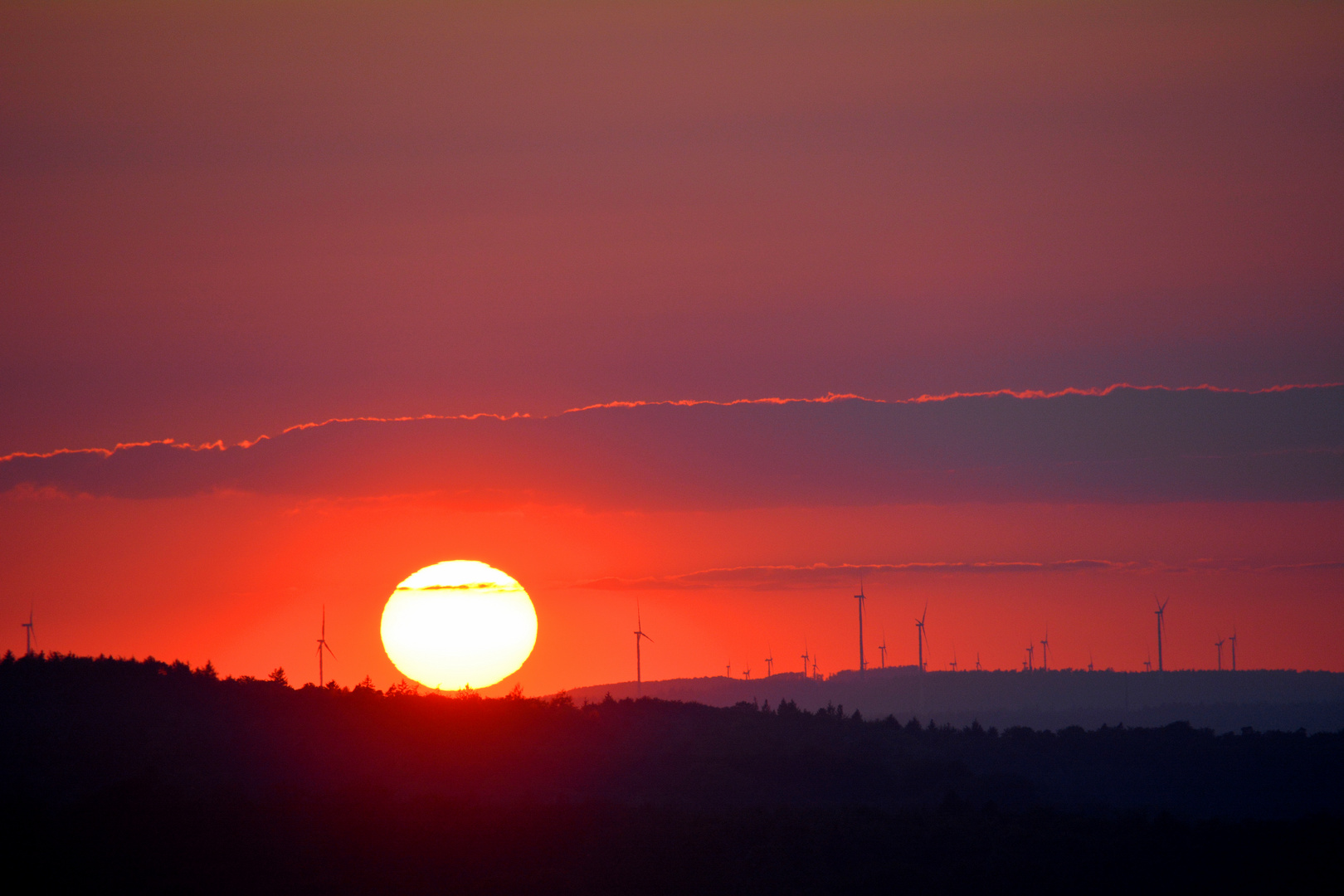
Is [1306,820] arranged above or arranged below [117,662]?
below

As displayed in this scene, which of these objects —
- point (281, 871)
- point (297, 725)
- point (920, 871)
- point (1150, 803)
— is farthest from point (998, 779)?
point (281, 871)

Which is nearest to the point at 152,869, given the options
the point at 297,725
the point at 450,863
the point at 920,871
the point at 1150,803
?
the point at 450,863

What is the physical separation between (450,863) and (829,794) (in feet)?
81.0

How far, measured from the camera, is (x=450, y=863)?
48625 millimetres

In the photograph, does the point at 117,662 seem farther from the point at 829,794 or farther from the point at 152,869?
the point at 829,794

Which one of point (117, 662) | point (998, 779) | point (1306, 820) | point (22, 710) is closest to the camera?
point (1306, 820)

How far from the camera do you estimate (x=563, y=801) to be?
56.0 m

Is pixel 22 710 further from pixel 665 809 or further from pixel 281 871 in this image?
pixel 665 809

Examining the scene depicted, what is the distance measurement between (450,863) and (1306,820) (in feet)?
98.4

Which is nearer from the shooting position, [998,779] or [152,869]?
[152,869]

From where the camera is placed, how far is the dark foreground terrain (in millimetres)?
47656

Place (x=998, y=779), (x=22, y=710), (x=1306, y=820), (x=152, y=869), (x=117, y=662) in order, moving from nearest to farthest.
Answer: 1. (x=152, y=869)
2. (x=1306, y=820)
3. (x=22, y=710)
4. (x=117, y=662)
5. (x=998, y=779)

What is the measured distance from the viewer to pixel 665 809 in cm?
5697

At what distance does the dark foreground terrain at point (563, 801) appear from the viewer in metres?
47.7
